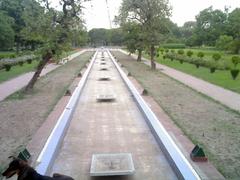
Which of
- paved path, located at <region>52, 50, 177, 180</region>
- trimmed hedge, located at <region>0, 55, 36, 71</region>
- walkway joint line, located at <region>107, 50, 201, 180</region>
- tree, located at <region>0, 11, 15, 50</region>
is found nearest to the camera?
walkway joint line, located at <region>107, 50, 201, 180</region>

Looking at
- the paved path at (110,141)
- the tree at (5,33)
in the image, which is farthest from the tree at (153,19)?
the tree at (5,33)

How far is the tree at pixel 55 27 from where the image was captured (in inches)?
558

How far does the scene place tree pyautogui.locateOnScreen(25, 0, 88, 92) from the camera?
46.5ft

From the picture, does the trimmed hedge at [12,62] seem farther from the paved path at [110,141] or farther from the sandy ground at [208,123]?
the paved path at [110,141]

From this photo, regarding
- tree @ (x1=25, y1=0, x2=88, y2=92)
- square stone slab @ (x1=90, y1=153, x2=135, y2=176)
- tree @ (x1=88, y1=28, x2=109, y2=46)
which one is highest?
tree @ (x1=25, y1=0, x2=88, y2=92)

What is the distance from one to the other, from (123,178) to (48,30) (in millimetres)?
9443

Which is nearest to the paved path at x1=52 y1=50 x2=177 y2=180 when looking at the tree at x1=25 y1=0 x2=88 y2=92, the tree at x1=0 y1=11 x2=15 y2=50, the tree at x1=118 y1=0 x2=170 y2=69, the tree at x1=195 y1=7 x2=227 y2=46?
the tree at x1=25 y1=0 x2=88 y2=92

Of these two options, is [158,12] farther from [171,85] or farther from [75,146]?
[75,146]

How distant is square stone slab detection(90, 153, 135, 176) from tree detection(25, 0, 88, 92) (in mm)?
8206

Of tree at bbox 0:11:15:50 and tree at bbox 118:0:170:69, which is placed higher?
tree at bbox 118:0:170:69

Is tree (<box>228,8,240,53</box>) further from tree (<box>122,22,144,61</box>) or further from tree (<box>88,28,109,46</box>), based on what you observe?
tree (<box>88,28,109,46</box>)

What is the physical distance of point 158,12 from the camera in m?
25.0

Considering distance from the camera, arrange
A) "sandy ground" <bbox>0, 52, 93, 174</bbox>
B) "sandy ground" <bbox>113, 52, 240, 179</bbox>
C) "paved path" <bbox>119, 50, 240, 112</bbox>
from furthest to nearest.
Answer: "paved path" <bbox>119, 50, 240, 112</bbox>, "sandy ground" <bbox>0, 52, 93, 174</bbox>, "sandy ground" <bbox>113, 52, 240, 179</bbox>

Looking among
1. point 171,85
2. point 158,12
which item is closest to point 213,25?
point 158,12
